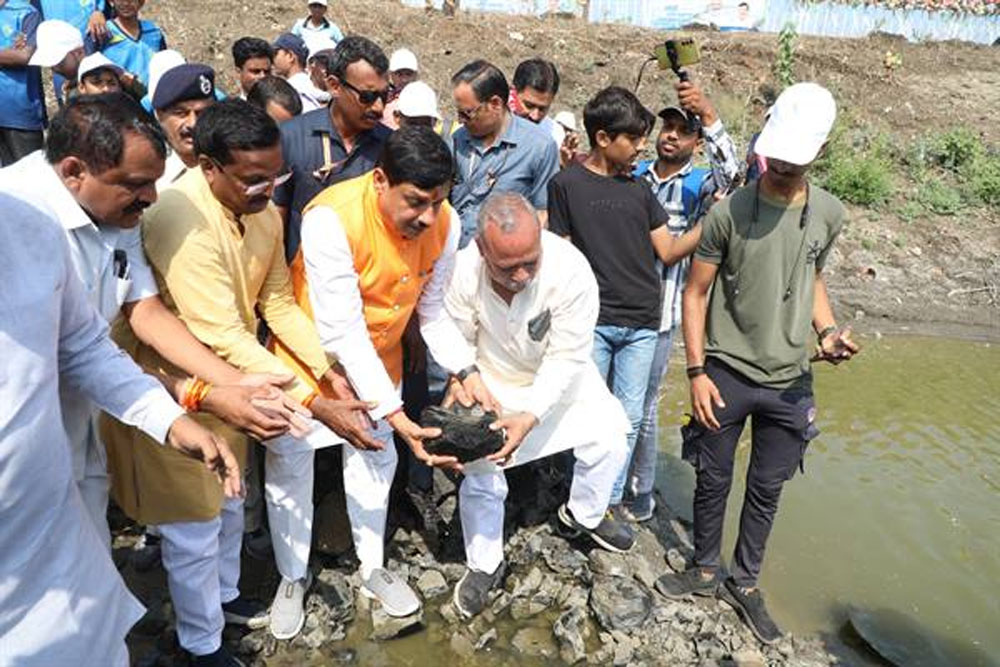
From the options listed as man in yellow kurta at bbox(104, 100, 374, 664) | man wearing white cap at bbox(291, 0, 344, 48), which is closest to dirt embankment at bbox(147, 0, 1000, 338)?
man wearing white cap at bbox(291, 0, 344, 48)

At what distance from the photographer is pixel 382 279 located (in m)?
2.79

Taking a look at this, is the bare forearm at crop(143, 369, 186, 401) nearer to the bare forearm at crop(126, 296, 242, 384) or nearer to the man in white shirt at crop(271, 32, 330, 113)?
the bare forearm at crop(126, 296, 242, 384)

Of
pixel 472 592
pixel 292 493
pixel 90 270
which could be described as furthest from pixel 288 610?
pixel 90 270

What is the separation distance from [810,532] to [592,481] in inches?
70.2

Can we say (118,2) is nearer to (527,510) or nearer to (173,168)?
(173,168)

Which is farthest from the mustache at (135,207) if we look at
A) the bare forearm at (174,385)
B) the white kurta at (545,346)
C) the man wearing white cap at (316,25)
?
the man wearing white cap at (316,25)

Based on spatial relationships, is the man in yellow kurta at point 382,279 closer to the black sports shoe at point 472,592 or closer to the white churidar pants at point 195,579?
the black sports shoe at point 472,592

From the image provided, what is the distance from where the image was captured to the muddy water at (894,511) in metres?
3.70

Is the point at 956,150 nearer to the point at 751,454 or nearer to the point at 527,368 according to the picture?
the point at 751,454

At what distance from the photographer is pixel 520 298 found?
299 centimetres

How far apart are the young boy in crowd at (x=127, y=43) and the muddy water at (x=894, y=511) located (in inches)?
173

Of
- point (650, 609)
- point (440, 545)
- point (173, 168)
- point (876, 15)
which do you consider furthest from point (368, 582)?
point (876, 15)

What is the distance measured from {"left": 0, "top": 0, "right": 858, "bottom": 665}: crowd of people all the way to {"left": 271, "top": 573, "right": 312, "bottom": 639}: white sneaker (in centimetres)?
1

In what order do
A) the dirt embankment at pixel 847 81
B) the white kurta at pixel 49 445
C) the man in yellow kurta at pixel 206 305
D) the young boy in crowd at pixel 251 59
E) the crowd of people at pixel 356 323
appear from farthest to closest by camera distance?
the dirt embankment at pixel 847 81
the young boy in crowd at pixel 251 59
the man in yellow kurta at pixel 206 305
the crowd of people at pixel 356 323
the white kurta at pixel 49 445
